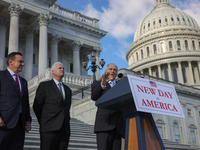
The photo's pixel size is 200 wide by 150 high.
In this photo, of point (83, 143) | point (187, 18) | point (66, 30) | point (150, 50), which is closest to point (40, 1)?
point (66, 30)

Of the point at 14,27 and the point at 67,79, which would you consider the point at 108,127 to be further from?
the point at 14,27

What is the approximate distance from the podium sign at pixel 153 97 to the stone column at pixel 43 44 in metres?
19.4

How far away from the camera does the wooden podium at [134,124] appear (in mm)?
2912

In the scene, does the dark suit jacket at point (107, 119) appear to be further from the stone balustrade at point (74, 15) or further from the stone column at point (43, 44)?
the stone balustrade at point (74, 15)

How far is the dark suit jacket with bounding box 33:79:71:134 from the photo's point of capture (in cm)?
429

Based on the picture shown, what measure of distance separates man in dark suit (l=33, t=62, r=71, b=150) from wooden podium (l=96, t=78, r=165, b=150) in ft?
4.57

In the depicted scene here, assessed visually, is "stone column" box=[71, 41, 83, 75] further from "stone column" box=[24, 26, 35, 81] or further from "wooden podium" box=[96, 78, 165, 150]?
"wooden podium" box=[96, 78, 165, 150]

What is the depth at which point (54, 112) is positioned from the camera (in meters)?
4.38

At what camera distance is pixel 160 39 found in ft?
253

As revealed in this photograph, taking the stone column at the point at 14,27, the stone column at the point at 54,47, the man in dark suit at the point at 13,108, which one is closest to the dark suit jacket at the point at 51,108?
the man in dark suit at the point at 13,108

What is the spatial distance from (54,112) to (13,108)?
72cm

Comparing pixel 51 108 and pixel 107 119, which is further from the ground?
pixel 51 108

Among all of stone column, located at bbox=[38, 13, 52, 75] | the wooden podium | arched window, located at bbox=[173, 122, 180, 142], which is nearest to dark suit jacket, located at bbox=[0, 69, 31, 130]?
the wooden podium

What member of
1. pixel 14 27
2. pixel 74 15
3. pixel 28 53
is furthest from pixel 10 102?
pixel 74 15
